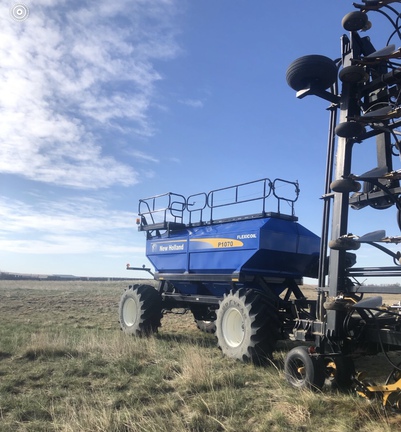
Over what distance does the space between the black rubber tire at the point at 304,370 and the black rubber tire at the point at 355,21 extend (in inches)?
175

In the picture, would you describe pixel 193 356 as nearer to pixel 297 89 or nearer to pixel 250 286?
pixel 250 286

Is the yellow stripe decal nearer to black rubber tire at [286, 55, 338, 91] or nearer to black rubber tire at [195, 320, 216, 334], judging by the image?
black rubber tire at [195, 320, 216, 334]

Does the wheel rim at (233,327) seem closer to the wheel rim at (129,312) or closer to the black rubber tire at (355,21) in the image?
the wheel rim at (129,312)

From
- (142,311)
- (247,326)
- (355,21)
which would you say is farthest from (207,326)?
(355,21)

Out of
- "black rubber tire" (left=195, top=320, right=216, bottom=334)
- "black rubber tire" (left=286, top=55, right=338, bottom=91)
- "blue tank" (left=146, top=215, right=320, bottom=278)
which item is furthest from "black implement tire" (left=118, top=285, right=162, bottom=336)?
"black rubber tire" (left=286, top=55, right=338, bottom=91)

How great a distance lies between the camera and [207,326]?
41.0 ft

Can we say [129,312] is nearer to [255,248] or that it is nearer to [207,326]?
[207,326]

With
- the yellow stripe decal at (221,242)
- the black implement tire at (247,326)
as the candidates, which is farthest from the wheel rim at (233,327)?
the yellow stripe decal at (221,242)

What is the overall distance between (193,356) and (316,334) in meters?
2.17

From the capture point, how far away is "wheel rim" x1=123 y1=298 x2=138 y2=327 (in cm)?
1195

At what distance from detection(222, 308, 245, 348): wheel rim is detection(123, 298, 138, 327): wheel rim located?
381cm

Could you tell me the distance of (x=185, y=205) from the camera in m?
11.9

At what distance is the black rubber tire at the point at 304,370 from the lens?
5801mm

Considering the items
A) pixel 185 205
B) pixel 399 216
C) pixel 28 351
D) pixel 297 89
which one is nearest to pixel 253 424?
pixel 399 216
